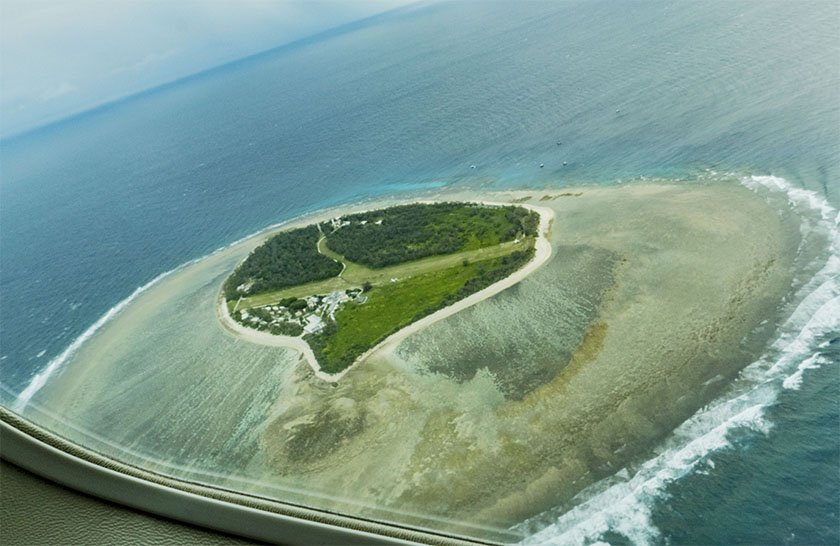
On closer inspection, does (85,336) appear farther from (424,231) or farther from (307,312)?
(424,231)

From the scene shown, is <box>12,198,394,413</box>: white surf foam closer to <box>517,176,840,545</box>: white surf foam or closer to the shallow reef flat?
the shallow reef flat

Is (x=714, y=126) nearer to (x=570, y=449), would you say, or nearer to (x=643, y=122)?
(x=643, y=122)

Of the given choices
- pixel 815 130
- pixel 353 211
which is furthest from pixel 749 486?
pixel 353 211

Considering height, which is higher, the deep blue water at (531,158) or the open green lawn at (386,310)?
the deep blue water at (531,158)

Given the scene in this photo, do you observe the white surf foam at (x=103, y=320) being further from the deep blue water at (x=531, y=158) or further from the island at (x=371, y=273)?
the island at (x=371, y=273)

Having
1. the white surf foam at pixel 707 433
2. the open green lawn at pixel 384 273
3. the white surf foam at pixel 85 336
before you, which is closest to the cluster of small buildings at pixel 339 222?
the open green lawn at pixel 384 273

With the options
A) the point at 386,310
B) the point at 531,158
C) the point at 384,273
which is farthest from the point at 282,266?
the point at 531,158

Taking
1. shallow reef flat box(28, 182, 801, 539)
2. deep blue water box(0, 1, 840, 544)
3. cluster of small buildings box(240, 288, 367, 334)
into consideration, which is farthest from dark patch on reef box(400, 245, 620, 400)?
deep blue water box(0, 1, 840, 544)
